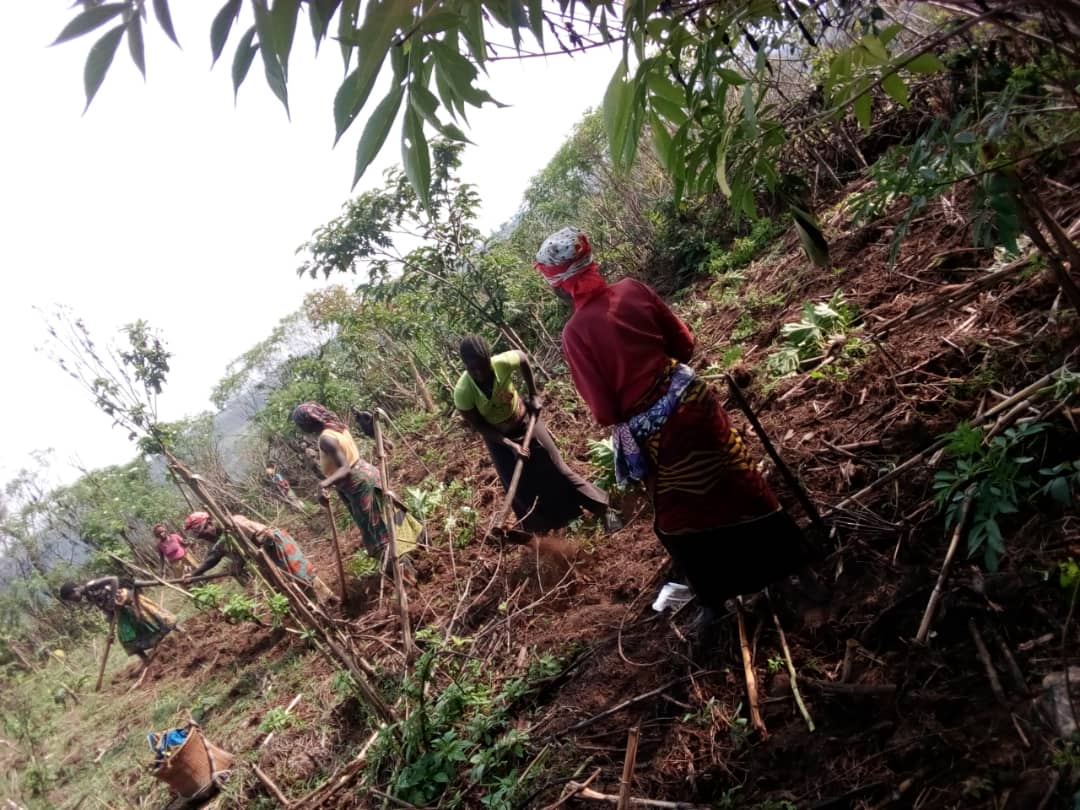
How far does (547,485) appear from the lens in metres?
4.66

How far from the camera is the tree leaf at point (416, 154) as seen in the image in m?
1.02

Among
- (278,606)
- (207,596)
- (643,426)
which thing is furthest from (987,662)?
(207,596)

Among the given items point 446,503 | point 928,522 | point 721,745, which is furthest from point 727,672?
point 446,503

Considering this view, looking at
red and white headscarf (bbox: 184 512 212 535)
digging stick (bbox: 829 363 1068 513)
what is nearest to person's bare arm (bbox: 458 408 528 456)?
digging stick (bbox: 829 363 1068 513)

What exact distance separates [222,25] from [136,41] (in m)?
0.11

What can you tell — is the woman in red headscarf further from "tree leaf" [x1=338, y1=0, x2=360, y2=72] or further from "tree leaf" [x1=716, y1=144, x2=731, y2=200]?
"tree leaf" [x1=338, y1=0, x2=360, y2=72]

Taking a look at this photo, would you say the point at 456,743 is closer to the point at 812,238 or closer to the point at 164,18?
the point at 812,238

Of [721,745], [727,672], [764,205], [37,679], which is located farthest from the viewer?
[37,679]

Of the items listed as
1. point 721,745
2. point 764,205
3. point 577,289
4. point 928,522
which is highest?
point 577,289

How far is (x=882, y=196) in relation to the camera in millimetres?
1983

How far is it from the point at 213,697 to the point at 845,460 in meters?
6.06

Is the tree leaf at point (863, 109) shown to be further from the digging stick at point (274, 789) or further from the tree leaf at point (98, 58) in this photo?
the digging stick at point (274, 789)

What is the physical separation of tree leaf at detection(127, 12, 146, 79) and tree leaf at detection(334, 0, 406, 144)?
276 millimetres

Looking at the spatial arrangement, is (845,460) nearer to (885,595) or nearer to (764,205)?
(885,595)
